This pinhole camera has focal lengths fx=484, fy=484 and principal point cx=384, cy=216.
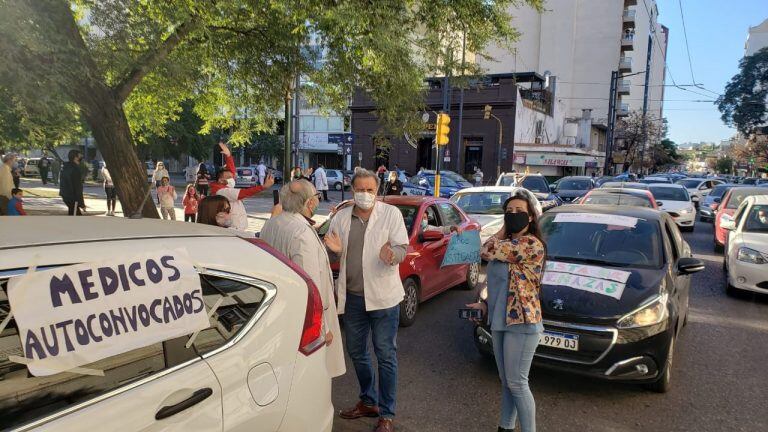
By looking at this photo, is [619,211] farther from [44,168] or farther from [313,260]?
[44,168]

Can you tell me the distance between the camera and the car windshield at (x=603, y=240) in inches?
187

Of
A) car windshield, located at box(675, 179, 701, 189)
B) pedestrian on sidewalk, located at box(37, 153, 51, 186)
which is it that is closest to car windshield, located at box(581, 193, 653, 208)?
car windshield, located at box(675, 179, 701, 189)

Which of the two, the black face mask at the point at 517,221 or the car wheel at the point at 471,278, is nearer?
the black face mask at the point at 517,221

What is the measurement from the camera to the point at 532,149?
40.6 meters

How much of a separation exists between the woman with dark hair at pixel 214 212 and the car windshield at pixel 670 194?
576 inches

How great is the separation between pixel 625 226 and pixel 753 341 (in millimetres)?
2160

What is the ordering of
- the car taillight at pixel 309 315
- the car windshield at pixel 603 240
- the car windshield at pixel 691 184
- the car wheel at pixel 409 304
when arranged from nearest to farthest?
the car taillight at pixel 309 315 < the car windshield at pixel 603 240 < the car wheel at pixel 409 304 < the car windshield at pixel 691 184

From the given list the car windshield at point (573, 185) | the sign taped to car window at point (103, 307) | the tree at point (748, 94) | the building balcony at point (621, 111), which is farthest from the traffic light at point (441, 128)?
the building balcony at point (621, 111)

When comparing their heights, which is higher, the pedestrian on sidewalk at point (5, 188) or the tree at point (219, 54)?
the tree at point (219, 54)

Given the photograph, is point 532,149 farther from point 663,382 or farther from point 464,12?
point 663,382

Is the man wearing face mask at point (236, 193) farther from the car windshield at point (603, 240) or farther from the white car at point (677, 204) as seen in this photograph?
the white car at point (677, 204)

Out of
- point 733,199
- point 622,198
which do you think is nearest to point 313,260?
point 622,198

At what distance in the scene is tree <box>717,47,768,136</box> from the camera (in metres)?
51.4

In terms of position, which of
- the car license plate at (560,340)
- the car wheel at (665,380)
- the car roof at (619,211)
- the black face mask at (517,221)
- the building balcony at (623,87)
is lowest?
the car wheel at (665,380)
